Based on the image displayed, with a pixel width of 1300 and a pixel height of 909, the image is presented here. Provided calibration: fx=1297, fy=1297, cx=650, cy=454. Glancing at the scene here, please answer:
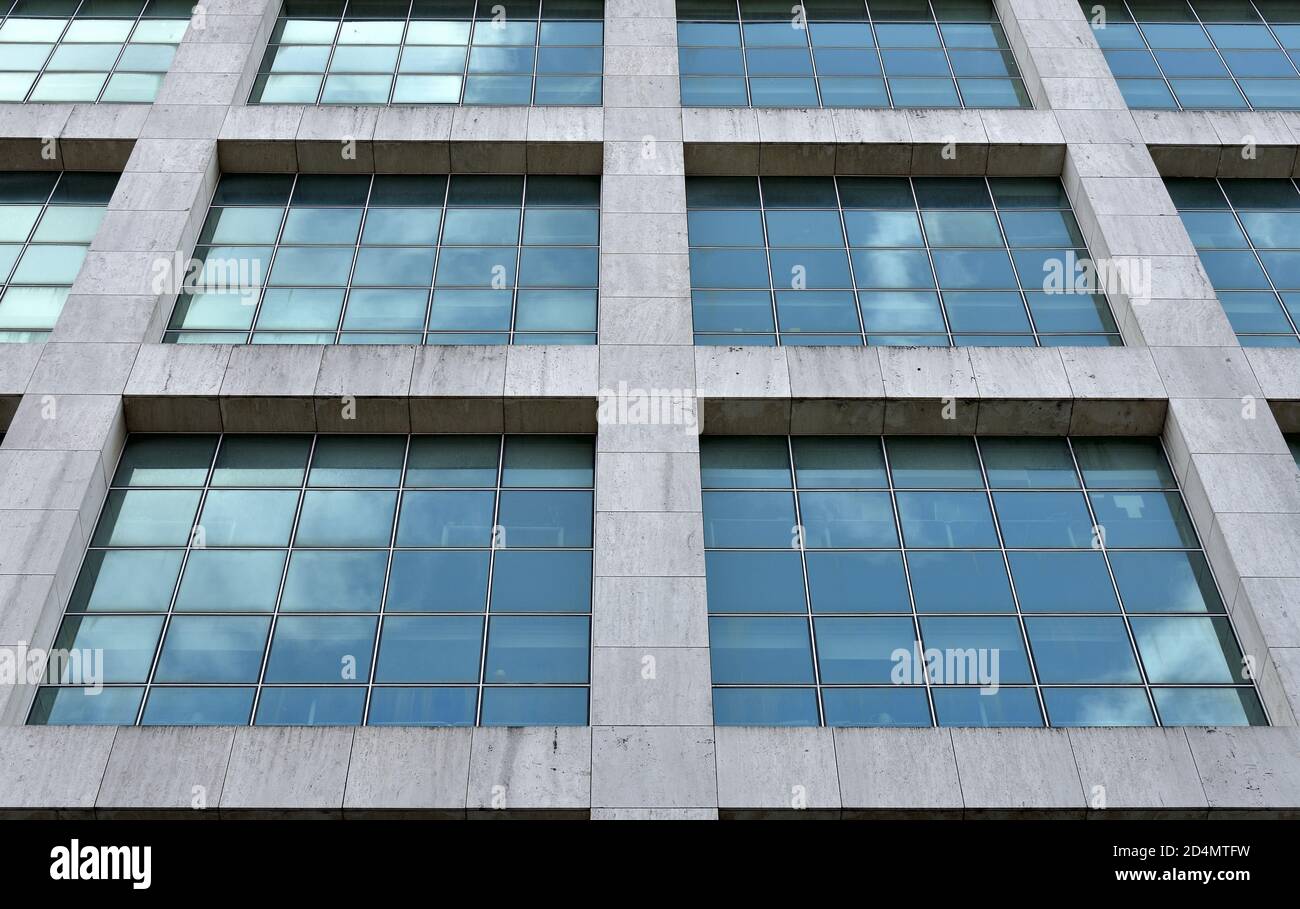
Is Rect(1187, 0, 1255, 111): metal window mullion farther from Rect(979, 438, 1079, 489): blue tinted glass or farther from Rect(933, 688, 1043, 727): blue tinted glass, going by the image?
Rect(933, 688, 1043, 727): blue tinted glass

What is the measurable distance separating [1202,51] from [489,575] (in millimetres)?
18289

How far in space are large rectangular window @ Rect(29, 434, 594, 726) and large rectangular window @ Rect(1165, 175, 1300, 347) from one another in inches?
441

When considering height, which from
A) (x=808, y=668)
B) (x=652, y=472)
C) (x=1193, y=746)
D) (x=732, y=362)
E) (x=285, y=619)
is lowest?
(x=1193, y=746)

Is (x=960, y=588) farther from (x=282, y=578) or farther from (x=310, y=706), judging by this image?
(x=282, y=578)

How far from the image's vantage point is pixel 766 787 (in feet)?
49.8

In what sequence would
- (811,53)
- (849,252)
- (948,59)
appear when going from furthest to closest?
(811,53), (948,59), (849,252)

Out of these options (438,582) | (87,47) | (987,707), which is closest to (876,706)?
(987,707)

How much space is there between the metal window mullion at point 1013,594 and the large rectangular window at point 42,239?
48.3ft

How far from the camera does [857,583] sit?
1798 centimetres

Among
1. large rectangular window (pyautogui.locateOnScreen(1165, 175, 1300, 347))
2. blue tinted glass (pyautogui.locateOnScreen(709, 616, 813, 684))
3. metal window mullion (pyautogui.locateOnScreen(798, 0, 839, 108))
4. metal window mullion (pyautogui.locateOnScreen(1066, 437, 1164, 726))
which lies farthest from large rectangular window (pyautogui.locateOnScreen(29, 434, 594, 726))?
large rectangular window (pyautogui.locateOnScreen(1165, 175, 1300, 347))
